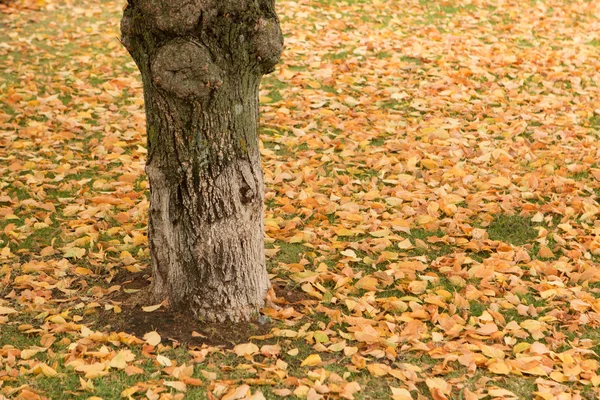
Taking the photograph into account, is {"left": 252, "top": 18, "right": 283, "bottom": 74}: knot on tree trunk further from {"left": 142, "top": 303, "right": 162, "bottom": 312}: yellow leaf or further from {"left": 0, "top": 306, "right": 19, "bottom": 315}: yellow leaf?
{"left": 0, "top": 306, "right": 19, "bottom": 315}: yellow leaf

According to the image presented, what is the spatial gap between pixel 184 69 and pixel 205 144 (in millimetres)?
388

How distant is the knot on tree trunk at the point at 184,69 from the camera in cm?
348

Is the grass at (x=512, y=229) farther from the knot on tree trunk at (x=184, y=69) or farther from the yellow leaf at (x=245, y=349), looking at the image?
the knot on tree trunk at (x=184, y=69)

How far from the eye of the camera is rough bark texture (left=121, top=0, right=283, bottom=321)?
3.50 m

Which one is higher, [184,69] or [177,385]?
[184,69]

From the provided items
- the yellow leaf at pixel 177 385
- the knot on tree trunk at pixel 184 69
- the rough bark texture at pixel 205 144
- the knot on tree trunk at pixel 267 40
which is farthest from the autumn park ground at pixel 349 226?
the knot on tree trunk at pixel 267 40

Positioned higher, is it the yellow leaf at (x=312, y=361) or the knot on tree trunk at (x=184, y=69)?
the knot on tree trunk at (x=184, y=69)

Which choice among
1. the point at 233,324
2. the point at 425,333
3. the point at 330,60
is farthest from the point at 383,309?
the point at 330,60

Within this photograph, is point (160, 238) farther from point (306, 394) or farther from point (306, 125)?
point (306, 125)

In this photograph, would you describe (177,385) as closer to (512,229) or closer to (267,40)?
(267,40)

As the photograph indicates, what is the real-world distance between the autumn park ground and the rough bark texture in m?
0.22

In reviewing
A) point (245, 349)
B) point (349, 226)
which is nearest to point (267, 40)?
point (245, 349)

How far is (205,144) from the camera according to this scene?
367 cm

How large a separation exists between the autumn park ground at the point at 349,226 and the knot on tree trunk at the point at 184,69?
119 centimetres
